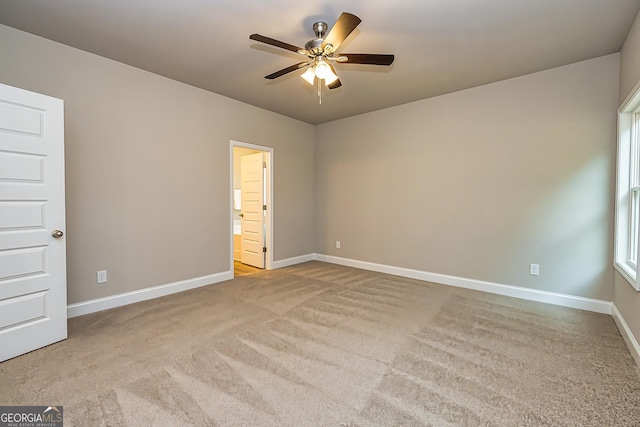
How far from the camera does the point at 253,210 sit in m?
5.25

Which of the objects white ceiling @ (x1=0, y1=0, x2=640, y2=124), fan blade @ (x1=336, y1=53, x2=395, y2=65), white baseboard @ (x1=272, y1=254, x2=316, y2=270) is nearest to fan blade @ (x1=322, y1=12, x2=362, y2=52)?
fan blade @ (x1=336, y1=53, x2=395, y2=65)

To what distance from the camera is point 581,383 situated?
1.92 meters

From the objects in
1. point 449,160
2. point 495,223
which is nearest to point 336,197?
point 449,160

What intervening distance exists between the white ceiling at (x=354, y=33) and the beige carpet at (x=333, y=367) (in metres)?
2.72

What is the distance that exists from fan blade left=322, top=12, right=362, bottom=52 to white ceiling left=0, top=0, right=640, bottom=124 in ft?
1.08

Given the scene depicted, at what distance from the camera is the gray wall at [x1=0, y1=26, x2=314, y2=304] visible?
2875 millimetres

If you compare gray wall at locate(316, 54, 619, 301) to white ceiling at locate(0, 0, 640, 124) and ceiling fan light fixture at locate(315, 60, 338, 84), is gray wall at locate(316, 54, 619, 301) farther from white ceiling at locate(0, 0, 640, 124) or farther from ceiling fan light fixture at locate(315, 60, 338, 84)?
ceiling fan light fixture at locate(315, 60, 338, 84)

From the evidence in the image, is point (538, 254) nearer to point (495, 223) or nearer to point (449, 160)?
point (495, 223)

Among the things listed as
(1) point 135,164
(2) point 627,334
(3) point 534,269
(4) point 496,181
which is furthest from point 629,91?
(1) point 135,164

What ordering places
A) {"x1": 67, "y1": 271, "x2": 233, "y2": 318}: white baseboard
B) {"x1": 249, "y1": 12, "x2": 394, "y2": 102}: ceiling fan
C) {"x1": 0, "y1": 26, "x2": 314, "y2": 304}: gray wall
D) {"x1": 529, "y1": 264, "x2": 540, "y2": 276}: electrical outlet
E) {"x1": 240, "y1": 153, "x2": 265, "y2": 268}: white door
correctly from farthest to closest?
{"x1": 240, "y1": 153, "x2": 265, "y2": 268}: white door
{"x1": 529, "y1": 264, "x2": 540, "y2": 276}: electrical outlet
{"x1": 67, "y1": 271, "x2": 233, "y2": 318}: white baseboard
{"x1": 0, "y1": 26, "x2": 314, "y2": 304}: gray wall
{"x1": 249, "y1": 12, "x2": 394, "y2": 102}: ceiling fan

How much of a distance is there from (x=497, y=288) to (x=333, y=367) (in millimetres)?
2787

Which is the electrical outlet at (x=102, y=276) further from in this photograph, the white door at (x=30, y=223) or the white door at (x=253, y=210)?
the white door at (x=253, y=210)

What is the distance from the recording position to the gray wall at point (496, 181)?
3.13m

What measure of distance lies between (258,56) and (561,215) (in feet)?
12.6
